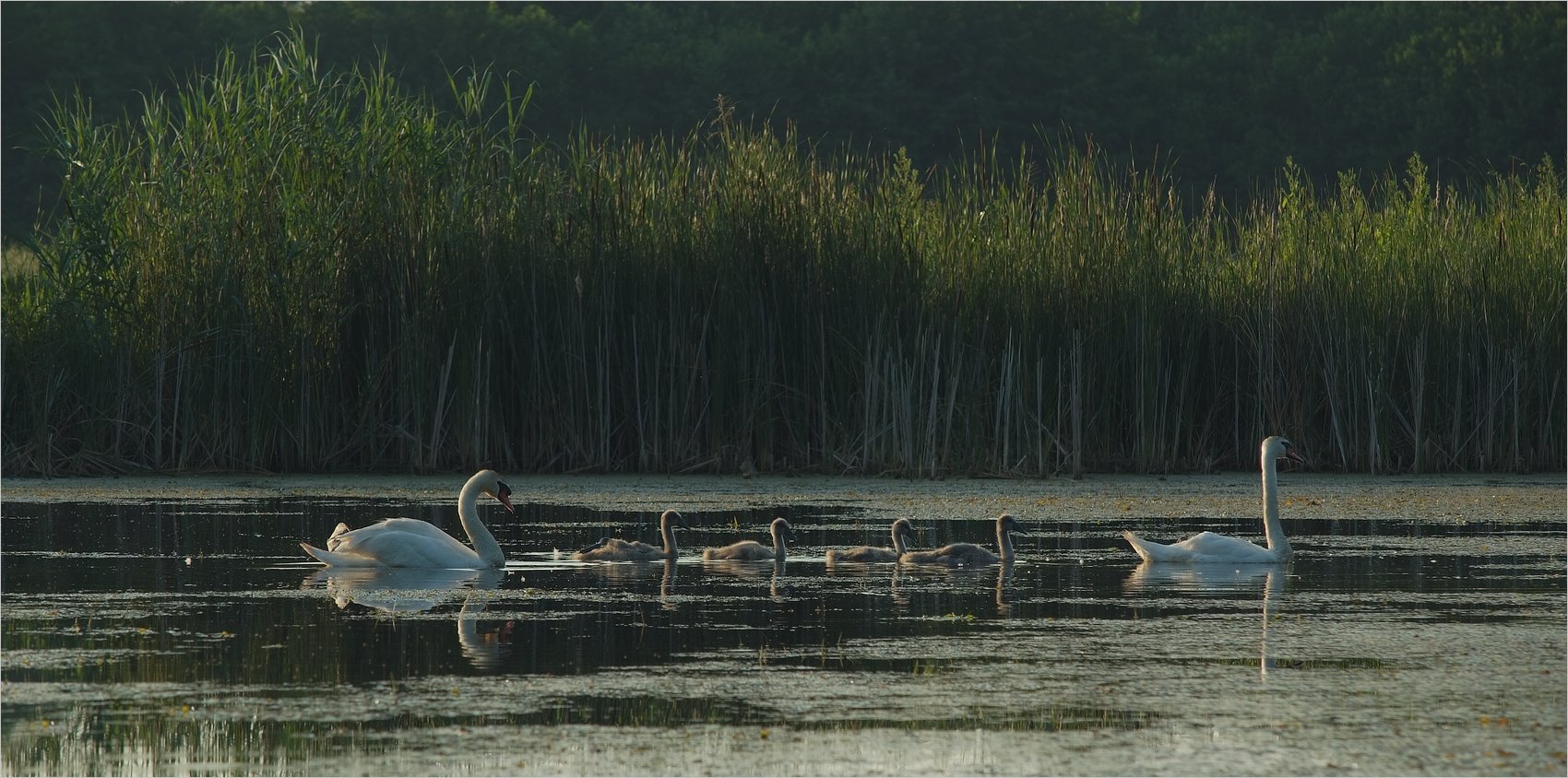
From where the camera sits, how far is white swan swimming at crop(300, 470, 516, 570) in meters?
9.99

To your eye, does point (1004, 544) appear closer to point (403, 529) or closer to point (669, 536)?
point (669, 536)

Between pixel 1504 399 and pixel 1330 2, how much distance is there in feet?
120

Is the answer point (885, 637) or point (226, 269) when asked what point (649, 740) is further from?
point (226, 269)

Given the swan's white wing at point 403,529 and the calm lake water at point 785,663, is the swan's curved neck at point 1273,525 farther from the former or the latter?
the swan's white wing at point 403,529

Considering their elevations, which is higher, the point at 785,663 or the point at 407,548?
the point at 407,548

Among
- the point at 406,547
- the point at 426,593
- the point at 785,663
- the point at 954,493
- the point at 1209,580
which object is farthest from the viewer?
the point at 954,493

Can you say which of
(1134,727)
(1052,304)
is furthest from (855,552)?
(1052,304)

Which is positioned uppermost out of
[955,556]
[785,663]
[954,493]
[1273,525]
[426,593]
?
[954,493]

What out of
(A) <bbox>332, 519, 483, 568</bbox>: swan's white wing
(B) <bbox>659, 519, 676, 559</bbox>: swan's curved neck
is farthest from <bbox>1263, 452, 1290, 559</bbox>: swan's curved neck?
(A) <bbox>332, 519, 483, 568</bbox>: swan's white wing

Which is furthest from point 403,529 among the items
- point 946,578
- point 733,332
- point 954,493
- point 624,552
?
point 733,332

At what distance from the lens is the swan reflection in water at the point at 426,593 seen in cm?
767

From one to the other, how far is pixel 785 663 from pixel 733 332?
814 centimetres

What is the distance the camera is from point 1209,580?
984 centimetres

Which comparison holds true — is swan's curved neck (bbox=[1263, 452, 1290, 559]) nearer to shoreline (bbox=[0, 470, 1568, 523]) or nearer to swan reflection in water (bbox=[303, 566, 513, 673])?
shoreline (bbox=[0, 470, 1568, 523])
